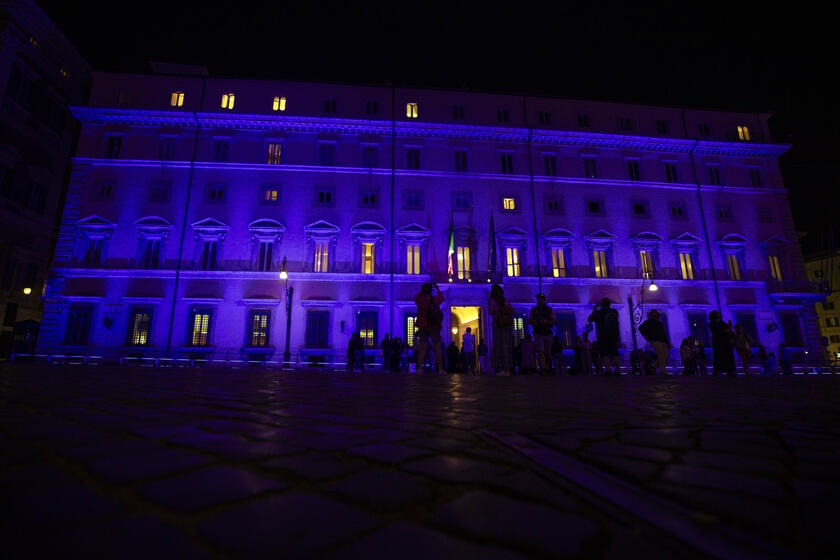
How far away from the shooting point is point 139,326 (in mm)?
20359

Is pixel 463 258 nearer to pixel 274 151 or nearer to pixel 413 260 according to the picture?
pixel 413 260

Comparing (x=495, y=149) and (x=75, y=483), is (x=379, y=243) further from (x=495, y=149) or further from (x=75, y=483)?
(x=75, y=483)

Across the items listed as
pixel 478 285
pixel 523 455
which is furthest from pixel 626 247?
pixel 523 455

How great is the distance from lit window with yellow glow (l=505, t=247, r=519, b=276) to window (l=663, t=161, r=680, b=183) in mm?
11493

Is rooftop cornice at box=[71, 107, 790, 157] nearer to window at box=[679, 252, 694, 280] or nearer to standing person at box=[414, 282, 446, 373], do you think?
window at box=[679, 252, 694, 280]

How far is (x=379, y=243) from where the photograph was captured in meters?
22.5

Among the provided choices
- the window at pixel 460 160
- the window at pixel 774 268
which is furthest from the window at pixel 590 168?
the window at pixel 774 268

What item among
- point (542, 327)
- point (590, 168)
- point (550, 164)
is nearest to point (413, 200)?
point (550, 164)

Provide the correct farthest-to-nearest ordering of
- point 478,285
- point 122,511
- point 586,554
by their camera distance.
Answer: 1. point 478,285
2. point 122,511
3. point 586,554

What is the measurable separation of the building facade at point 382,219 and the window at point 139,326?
0.27 ft

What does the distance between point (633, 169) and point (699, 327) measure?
34.3ft

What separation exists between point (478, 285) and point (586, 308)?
6284mm

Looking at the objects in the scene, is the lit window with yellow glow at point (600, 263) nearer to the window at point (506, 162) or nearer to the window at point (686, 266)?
the window at point (686, 266)

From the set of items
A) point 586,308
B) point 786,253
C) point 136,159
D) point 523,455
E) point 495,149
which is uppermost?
point 495,149
